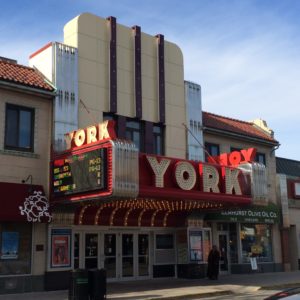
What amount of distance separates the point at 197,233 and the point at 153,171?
7.27m

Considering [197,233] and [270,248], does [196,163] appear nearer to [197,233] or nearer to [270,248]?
[197,233]

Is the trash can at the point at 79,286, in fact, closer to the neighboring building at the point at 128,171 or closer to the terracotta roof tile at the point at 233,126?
the neighboring building at the point at 128,171

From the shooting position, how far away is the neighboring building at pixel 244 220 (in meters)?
26.8

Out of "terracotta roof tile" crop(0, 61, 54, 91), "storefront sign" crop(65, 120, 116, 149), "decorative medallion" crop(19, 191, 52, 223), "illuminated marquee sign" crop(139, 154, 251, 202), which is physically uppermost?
"terracotta roof tile" crop(0, 61, 54, 91)

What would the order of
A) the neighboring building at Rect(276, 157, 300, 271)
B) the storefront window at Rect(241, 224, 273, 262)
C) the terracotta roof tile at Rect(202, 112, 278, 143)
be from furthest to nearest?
1. the neighboring building at Rect(276, 157, 300, 271)
2. the storefront window at Rect(241, 224, 273, 262)
3. the terracotta roof tile at Rect(202, 112, 278, 143)

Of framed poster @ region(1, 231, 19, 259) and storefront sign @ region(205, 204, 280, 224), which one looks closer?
framed poster @ region(1, 231, 19, 259)

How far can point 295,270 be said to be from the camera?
1163 inches

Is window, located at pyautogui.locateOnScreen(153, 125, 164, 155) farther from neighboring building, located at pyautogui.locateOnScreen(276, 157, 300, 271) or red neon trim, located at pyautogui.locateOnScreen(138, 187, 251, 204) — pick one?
neighboring building, located at pyautogui.locateOnScreen(276, 157, 300, 271)

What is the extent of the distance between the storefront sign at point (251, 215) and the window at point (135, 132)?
553cm

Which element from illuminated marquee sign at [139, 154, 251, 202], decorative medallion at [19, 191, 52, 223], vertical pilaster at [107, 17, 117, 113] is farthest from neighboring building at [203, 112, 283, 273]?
decorative medallion at [19, 191, 52, 223]

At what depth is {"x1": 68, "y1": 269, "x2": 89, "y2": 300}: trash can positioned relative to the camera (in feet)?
51.1

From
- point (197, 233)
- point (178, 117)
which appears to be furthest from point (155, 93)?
point (197, 233)

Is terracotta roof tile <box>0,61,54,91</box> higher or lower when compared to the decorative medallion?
higher

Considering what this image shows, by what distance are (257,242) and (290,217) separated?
288 cm
